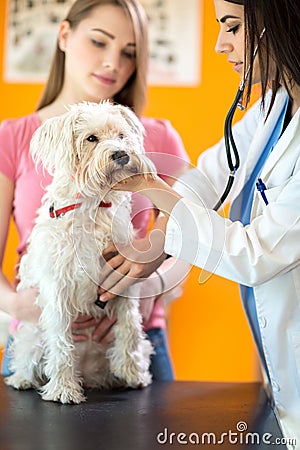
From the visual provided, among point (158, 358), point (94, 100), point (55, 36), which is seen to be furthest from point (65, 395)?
point (55, 36)

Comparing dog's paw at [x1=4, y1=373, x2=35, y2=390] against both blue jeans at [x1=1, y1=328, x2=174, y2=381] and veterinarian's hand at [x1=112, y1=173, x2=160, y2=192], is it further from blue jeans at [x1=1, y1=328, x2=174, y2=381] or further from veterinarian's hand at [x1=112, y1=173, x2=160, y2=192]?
veterinarian's hand at [x1=112, y1=173, x2=160, y2=192]

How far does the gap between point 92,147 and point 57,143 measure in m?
0.07

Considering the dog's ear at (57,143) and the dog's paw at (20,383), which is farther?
the dog's paw at (20,383)

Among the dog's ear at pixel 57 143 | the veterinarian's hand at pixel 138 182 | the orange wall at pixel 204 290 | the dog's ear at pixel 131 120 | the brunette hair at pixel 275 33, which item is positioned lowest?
the orange wall at pixel 204 290

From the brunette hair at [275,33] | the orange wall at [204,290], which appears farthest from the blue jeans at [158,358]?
the orange wall at [204,290]

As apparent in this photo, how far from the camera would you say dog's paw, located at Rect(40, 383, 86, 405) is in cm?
135

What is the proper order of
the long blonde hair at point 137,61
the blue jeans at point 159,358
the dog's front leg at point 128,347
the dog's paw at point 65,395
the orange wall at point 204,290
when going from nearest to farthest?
the dog's paw at point 65,395 < the dog's front leg at point 128,347 < the long blonde hair at point 137,61 < the blue jeans at point 159,358 < the orange wall at point 204,290

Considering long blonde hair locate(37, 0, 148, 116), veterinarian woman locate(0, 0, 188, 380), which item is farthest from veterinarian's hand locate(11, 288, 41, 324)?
long blonde hair locate(37, 0, 148, 116)

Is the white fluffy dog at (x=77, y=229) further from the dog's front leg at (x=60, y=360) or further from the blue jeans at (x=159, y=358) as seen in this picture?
the blue jeans at (x=159, y=358)

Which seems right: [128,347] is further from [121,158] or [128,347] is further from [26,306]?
[121,158]

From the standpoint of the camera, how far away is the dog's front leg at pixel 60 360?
136cm

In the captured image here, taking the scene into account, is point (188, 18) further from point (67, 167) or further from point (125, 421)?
point (125, 421)

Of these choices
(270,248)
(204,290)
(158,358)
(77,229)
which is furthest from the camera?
(204,290)

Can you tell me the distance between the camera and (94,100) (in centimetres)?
153
